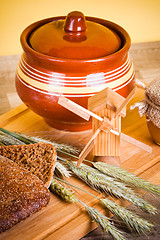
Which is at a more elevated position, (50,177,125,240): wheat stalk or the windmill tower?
the windmill tower

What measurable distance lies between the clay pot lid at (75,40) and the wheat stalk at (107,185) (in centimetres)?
30

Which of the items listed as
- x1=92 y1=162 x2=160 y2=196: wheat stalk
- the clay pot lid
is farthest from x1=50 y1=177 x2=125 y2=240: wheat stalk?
the clay pot lid

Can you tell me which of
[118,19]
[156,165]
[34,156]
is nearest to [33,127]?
[34,156]

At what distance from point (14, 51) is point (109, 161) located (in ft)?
3.98

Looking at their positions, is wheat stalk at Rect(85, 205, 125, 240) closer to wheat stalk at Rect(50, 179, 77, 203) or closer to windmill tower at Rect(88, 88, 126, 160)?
wheat stalk at Rect(50, 179, 77, 203)

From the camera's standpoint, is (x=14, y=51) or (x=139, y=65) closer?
(x=139, y=65)

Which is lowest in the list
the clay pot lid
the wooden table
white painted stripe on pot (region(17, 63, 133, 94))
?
the wooden table

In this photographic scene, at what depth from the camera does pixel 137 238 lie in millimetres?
962

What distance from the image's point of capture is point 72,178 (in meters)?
1.03

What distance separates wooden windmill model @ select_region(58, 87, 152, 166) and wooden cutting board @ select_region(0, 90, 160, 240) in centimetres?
9

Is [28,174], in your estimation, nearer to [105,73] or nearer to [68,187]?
[68,187]

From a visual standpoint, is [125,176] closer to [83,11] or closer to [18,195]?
[18,195]

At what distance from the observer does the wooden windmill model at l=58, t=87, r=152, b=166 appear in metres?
0.92

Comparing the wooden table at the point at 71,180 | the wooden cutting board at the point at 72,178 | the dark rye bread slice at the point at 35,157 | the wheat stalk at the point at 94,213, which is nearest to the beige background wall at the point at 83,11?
the wooden table at the point at 71,180
